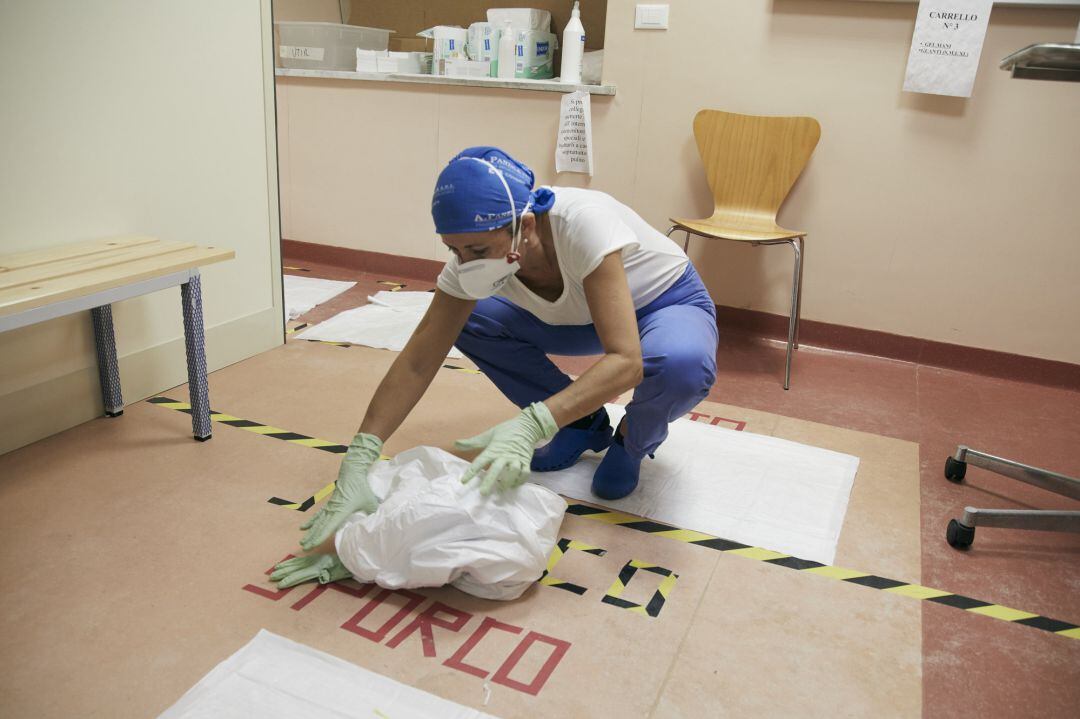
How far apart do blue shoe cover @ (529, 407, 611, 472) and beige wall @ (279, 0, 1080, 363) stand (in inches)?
57.2

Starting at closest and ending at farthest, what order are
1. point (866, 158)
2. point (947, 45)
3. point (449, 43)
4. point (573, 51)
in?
point (947, 45) → point (866, 158) → point (573, 51) → point (449, 43)

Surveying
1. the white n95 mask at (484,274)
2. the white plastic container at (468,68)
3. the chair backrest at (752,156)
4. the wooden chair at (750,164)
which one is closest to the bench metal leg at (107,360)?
the white n95 mask at (484,274)

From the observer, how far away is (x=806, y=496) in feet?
6.18

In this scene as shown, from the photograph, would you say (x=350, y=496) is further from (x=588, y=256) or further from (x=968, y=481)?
(x=968, y=481)

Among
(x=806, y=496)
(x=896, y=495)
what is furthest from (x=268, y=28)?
(x=896, y=495)

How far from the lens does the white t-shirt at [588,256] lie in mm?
1491

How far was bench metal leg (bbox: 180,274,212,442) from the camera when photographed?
1880mm

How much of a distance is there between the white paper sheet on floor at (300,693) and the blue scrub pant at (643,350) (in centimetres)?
72

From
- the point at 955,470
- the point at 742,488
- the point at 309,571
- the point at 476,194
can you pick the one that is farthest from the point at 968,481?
the point at 309,571

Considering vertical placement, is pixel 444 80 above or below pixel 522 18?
below

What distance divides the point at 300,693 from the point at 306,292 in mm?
2417

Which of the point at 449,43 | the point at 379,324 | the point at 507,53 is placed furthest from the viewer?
the point at 449,43

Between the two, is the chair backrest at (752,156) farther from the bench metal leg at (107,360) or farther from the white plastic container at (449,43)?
the bench metal leg at (107,360)

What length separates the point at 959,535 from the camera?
1673 millimetres
